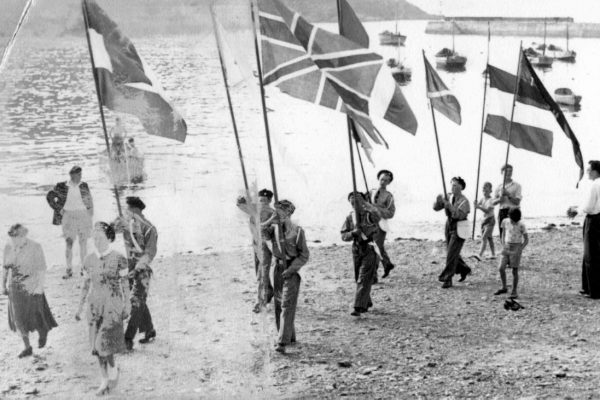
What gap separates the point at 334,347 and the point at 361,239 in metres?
1.62

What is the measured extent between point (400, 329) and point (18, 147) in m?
5.05

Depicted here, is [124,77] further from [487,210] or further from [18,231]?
[487,210]

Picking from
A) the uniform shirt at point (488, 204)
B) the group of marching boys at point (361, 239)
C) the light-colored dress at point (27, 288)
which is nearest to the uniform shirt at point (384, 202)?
the group of marching boys at point (361, 239)

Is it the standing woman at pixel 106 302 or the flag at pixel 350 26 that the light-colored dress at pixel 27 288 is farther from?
the flag at pixel 350 26

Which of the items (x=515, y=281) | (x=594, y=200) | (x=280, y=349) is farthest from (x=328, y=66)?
(x=594, y=200)

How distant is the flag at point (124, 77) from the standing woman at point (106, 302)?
3.15 feet

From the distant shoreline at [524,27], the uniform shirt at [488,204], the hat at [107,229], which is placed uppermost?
the distant shoreline at [524,27]

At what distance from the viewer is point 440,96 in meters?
14.3

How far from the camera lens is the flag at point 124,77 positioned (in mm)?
7160

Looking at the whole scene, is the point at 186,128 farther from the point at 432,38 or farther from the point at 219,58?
the point at 432,38

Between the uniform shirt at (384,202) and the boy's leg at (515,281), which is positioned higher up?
the uniform shirt at (384,202)

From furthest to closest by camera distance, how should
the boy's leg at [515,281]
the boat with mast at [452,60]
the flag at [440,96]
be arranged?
the boat with mast at [452,60] → the flag at [440,96] → the boy's leg at [515,281]

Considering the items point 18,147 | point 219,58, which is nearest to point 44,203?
point 219,58

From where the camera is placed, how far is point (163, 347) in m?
7.69
